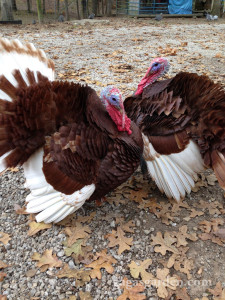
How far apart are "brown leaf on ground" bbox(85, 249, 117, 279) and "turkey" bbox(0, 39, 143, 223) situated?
49cm

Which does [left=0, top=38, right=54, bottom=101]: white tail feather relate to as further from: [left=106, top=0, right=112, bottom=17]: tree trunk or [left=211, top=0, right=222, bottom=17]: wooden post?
[left=211, top=0, right=222, bottom=17]: wooden post

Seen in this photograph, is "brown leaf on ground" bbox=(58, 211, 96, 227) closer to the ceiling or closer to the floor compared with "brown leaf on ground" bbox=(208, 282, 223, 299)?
closer to the ceiling

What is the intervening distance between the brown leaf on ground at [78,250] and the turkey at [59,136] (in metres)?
0.28

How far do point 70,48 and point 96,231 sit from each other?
276 inches

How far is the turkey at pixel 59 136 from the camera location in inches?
85.2

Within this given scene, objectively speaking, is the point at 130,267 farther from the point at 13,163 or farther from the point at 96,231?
the point at 13,163

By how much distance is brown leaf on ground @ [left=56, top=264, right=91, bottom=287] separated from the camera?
219 cm

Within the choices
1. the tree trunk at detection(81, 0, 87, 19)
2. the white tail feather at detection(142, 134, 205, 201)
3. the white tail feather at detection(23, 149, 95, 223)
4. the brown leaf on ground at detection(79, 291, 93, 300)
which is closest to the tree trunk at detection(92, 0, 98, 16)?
the tree trunk at detection(81, 0, 87, 19)

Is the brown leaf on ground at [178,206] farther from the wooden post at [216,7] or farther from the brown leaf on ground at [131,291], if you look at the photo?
the wooden post at [216,7]

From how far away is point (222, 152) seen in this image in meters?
2.53

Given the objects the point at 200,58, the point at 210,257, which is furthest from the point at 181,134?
the point at 200,58

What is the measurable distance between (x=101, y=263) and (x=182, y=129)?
58.0 inches

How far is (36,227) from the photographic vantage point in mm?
2592

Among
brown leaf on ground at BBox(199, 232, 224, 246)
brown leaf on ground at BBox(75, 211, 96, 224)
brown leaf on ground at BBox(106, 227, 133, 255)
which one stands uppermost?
brown leaf on ground at BBox(75, 211, 96, 224)
